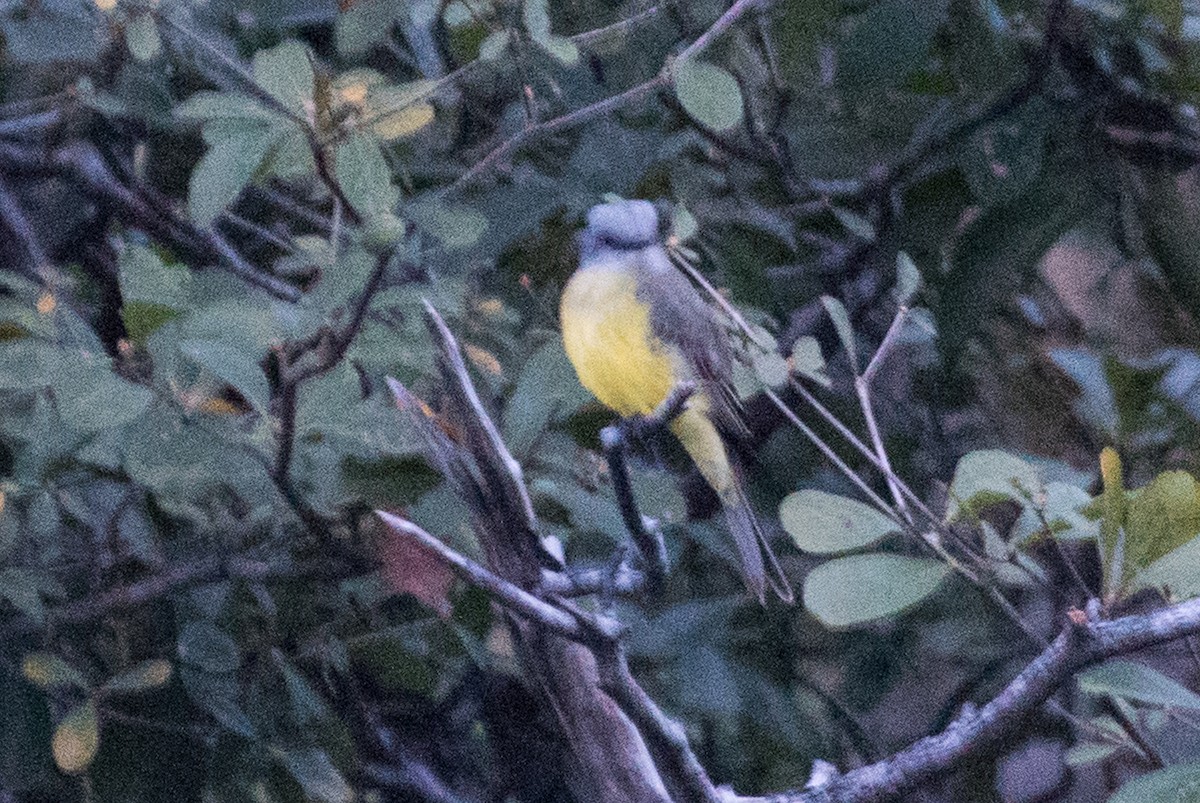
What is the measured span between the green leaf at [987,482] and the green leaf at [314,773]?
0.76m

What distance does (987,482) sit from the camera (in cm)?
113

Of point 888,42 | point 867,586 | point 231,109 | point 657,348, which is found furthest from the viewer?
point 657,348

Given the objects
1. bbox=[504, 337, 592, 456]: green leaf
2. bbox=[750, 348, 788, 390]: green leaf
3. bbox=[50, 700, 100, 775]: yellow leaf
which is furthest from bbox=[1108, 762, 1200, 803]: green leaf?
bbox=[50, 700, 100, 775]: yellow leaf

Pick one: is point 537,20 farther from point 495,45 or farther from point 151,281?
point 151,281

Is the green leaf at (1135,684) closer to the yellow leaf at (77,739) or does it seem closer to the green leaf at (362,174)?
the green leaf at (362,174)

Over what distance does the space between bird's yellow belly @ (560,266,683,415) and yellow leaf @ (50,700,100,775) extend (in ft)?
1.99

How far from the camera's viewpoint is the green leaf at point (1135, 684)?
1.00 meters

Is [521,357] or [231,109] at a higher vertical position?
[231,109]

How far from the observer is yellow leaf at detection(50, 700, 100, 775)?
1408 millimetres

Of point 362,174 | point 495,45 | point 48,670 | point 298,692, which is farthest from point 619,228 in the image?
point 48,670

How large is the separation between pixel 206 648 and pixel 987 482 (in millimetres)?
803

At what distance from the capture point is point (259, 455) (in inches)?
47.6

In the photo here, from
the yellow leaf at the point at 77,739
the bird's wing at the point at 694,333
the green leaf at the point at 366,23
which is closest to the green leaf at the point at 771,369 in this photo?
the bird's wing at the point at 694,333

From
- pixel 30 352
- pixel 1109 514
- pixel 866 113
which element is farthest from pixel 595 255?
pixel 1109 514
